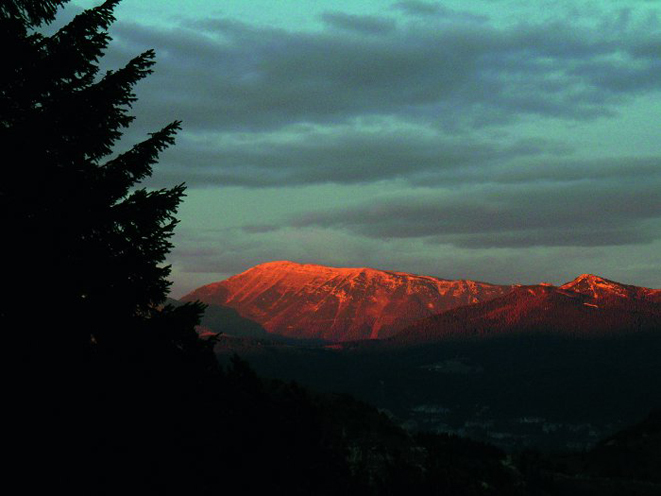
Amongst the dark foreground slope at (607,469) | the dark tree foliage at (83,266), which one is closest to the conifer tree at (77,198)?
the dark tree foliage at (83,266)

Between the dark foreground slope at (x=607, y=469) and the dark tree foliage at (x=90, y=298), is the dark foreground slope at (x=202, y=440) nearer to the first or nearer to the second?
the dark tree foliage at (x=90, y=298)

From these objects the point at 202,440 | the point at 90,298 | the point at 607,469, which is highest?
the point at 90,298

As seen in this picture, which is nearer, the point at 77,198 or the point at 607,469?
the point at 77,198

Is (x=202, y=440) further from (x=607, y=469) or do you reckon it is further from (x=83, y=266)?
(x=607, y=469)

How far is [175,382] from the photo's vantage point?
2064 centimetres

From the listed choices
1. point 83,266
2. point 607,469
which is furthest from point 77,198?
point 607,469

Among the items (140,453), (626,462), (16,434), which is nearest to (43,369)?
(16,434)

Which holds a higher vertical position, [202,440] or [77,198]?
[77,198]

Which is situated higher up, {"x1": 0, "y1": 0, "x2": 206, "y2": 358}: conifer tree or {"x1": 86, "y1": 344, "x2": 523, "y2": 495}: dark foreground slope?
{"x1": 0, "y1": 0, "x2": 206, "y2": 358}: conifer tree

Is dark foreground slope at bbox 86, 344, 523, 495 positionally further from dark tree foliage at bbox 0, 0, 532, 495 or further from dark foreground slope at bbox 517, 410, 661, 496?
dark foreground slope at bbox 517, 410, 661, 496

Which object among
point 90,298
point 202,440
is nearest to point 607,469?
point 202,440

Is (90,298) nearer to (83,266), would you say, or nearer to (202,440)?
(83,266)

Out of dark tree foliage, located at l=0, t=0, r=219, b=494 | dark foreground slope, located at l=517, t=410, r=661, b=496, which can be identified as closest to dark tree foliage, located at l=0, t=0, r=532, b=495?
dark tree foliage, located at l=0, t=0, r=219, b=494

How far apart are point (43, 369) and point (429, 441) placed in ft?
489
